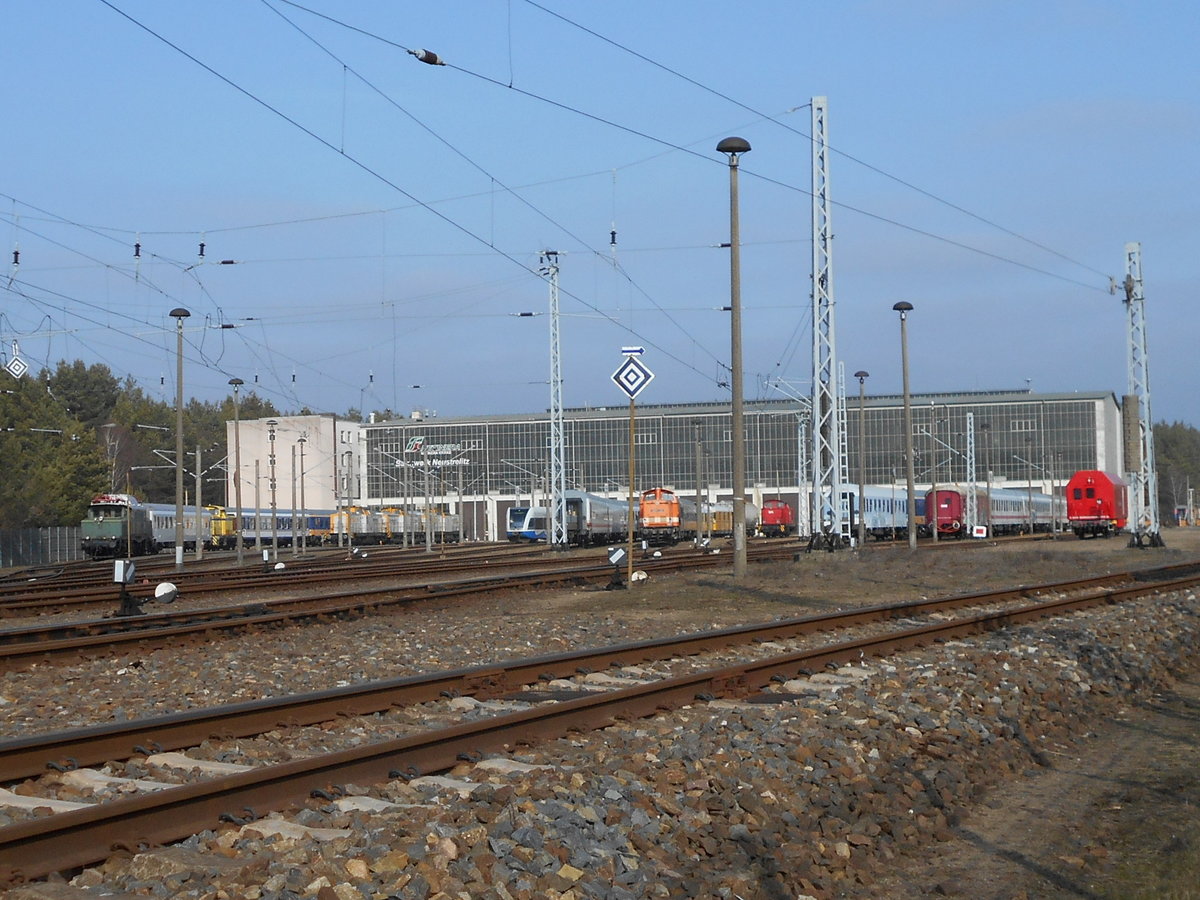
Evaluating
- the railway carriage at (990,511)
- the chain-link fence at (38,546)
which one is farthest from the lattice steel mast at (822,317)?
the chain-link fence at (38,546)

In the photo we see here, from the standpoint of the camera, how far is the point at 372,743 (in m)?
8.91

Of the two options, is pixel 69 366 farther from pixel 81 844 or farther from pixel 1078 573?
pixel 81 844

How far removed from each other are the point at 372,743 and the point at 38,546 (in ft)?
235

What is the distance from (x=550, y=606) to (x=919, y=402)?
115m

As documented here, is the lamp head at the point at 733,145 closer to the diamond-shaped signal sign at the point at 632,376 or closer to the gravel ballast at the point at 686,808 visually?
the diamond-shaped signal sign at the point at 632,376

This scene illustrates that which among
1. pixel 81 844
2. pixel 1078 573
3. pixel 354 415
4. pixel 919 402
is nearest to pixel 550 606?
pixel 1078 573

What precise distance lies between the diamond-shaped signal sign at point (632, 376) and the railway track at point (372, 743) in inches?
276

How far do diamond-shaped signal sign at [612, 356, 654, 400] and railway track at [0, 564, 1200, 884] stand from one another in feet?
23.0

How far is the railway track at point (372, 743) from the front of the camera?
6.40m

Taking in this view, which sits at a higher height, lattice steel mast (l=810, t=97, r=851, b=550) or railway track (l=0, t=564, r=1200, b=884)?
lattice steel mast (l=810, t=97, r=851, b=550)

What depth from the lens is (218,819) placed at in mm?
6914

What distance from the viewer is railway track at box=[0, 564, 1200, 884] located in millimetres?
6398

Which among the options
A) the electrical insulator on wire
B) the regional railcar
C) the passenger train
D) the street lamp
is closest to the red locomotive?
the passenger train

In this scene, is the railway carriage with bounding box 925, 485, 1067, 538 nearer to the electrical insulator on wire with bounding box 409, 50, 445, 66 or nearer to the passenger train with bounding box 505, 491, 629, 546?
the passenger train with bounding box 505, 491, 629, 546
